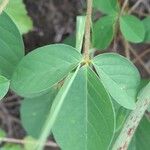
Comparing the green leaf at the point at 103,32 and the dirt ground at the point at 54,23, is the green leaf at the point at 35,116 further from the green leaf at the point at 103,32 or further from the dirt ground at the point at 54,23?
the dirt ground at the point at 54,23

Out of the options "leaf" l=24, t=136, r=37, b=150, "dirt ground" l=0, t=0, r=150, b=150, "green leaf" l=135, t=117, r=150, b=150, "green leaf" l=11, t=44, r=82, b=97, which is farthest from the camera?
"dirt ground" l=0, t=0, r=150, b=150

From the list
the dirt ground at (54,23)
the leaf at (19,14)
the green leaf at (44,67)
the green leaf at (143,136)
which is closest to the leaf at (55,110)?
the green leaf at (44,67)

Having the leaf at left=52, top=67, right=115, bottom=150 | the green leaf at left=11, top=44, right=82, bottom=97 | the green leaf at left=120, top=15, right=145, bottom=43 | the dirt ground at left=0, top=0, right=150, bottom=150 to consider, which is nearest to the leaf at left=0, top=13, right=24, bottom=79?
the green leaf at left=11, top=44, right=82, bottom=97

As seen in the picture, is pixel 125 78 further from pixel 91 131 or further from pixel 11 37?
pixel 11 37

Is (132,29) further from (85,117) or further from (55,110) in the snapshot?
(55,110)

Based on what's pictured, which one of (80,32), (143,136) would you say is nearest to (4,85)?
(80,32)

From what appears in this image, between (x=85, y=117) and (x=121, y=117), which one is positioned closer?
(x=85, y=117)

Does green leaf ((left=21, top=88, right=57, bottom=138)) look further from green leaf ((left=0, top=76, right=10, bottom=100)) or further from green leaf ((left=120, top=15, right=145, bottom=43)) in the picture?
green leaf ((left=0, top=76, right=10, bottom=100))

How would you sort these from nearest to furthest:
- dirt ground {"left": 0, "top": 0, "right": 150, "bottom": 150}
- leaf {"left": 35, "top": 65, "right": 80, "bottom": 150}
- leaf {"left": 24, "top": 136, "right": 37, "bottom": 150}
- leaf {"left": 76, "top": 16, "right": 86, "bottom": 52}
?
leaf {"left": 35, "top": 65, "right": 80, "bottom": 150}
leaf {"left": 76, "top": 16, "right": 86, "bottom": 52}
leaf {"left": 24, "top": 136, "right": 37, "bottom": 150}
dirt ground {"left": 0, "top": 0, "right": 150, "bottom": 150}
